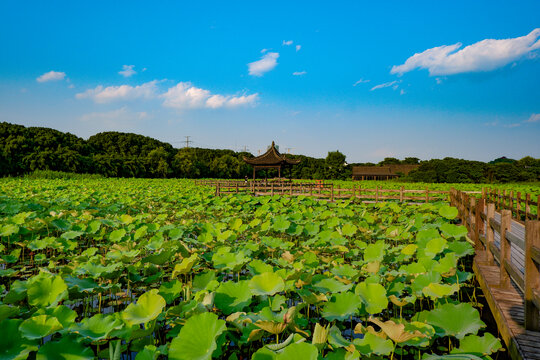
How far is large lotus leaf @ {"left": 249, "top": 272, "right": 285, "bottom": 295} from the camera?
210 centimetres

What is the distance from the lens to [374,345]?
1524mm

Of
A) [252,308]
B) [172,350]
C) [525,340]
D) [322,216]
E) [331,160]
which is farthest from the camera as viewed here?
[331,160]

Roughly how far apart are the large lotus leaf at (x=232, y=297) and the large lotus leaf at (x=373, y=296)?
0.74 metres

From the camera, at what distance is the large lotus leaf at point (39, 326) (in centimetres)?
151

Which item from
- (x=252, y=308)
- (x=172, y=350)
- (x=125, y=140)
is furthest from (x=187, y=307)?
(x=125, y=140)

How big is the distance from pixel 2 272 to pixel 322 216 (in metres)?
5.07

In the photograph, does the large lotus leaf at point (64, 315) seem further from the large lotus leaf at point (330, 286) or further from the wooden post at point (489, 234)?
the wooden post at point (489, 234)

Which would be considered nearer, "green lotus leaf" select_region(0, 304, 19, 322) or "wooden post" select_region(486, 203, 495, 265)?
"green lotus leaf" select_region(0, 304, 19, 322)

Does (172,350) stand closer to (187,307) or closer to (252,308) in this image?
(187,307)

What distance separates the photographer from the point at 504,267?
281 cm

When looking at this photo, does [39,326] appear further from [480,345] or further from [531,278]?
[531,278]

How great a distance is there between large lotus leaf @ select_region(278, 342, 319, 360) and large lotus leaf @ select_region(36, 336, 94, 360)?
0.94 metres

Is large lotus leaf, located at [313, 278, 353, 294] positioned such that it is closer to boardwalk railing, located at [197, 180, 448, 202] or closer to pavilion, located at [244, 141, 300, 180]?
boardwalk railing, located at [197, 180, 448, 202]

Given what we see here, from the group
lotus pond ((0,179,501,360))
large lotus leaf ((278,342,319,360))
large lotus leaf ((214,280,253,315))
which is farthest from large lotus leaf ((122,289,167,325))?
large lotus leaf ((278,342,319,360))
